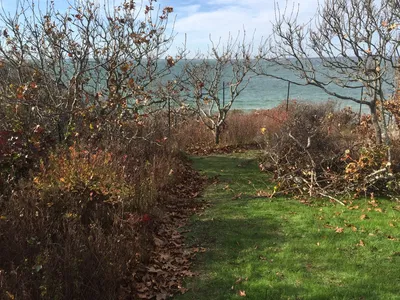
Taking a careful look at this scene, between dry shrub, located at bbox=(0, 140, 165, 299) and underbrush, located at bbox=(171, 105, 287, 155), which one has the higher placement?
underbrush, located at bbox=(171, 105, 287, 155)

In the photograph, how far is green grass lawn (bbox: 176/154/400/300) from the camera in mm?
3920

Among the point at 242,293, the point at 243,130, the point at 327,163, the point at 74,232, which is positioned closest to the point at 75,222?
the point at 74,232

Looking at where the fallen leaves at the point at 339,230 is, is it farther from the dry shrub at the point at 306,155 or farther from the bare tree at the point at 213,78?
the bare tree at the point at 213,78

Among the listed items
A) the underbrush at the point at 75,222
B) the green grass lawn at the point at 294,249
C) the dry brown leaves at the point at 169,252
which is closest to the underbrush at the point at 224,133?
the dry brown leaves at the point at 169,252

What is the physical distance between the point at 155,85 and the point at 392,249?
9.72 m

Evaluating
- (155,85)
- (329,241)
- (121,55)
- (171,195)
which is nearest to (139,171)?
(171,195)

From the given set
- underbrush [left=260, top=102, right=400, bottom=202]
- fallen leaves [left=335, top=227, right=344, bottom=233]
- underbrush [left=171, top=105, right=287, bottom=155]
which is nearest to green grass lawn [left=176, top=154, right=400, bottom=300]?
fallen leaves [left=335, top=227, right=344, bottom=233]

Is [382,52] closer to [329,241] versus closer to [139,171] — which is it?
[329,241]

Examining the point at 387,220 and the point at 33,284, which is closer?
the point at 33,284

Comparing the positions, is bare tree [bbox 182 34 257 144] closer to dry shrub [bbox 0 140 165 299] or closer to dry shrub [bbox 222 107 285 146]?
dry shrub [bbox 222 107 285 146]

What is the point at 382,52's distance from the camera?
7.56 metres

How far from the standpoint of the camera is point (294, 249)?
4.85 meters

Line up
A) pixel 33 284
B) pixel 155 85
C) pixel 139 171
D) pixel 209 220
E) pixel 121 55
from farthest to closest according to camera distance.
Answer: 1. pixel 155 85
2. pixel 121 55
3. pixel 139 171
4. pixel 209 220
5. pixel 33 284

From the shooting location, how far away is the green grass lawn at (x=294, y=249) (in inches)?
154
